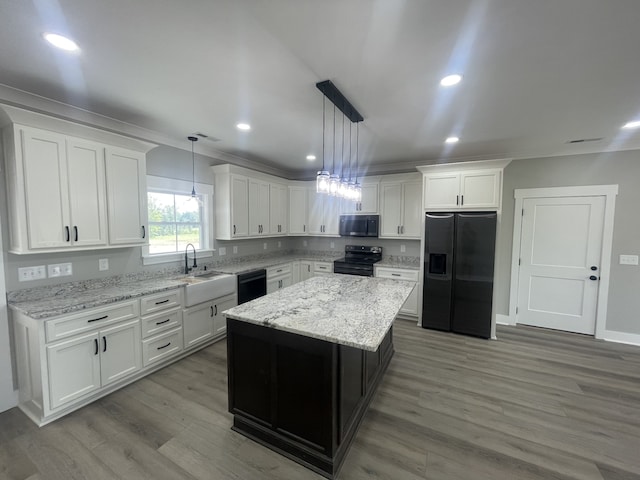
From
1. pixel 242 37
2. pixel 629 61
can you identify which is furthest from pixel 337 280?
pixel 629 61

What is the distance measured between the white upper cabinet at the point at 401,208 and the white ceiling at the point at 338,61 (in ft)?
5.10

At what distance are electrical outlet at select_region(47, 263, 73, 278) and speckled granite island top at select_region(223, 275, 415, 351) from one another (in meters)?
1.88

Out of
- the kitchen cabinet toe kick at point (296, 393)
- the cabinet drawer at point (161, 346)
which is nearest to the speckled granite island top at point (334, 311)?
the kitchen cabinet toe kick at point (296, 393)

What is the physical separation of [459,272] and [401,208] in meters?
1.44

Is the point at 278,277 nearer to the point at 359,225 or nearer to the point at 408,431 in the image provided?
the point at 359,225

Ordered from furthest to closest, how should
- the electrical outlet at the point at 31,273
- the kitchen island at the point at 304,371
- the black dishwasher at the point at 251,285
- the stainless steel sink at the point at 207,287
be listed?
the black dishwasher at the point at 251,285
the stainless steel sink at the point at 207,287
the electrical outlet at the point at 31,273
the kitchen island at the point at 304,371

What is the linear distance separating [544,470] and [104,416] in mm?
3368

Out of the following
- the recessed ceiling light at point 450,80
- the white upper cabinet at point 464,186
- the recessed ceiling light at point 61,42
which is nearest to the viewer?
the recessed ceiling light at point 61,42

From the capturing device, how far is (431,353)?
3412 mm

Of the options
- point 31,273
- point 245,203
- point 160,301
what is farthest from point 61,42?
point 245,203

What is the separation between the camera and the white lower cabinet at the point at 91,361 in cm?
218

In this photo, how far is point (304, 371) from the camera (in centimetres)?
183

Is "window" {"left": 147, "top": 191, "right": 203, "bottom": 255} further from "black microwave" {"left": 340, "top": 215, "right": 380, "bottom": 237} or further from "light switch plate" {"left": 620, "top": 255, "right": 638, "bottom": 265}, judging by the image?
"light switch plate" {"left": 620, "top": 255, "right": 638, "bottom": 265}

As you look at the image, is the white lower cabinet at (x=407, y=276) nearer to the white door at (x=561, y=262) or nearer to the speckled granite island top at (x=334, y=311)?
the speckled granite island top at (x=334, y=311)
